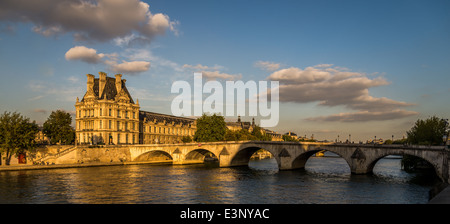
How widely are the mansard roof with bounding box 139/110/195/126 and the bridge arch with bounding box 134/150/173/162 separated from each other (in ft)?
61.6

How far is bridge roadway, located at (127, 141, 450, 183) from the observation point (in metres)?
48.4

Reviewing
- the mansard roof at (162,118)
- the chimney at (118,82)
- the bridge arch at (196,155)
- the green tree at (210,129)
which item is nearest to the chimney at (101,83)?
the chimney at (118,82)

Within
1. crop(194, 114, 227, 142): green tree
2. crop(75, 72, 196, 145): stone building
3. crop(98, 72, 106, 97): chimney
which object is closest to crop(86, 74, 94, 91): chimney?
crop(75, 72, 196, 145): stone building

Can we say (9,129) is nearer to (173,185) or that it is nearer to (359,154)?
(173,185)

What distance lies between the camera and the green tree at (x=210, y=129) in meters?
102

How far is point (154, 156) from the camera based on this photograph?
3880 inches

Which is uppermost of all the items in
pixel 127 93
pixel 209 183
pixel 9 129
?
pixel 127 93

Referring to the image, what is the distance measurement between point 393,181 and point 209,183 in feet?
95.2

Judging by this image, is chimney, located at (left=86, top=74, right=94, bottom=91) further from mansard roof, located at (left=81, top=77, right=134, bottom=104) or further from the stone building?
mansard roof, located at (left=81, top=77, right=134, bottom=104)

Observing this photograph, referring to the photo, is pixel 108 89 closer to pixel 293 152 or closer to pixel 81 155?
pixel 81 155
